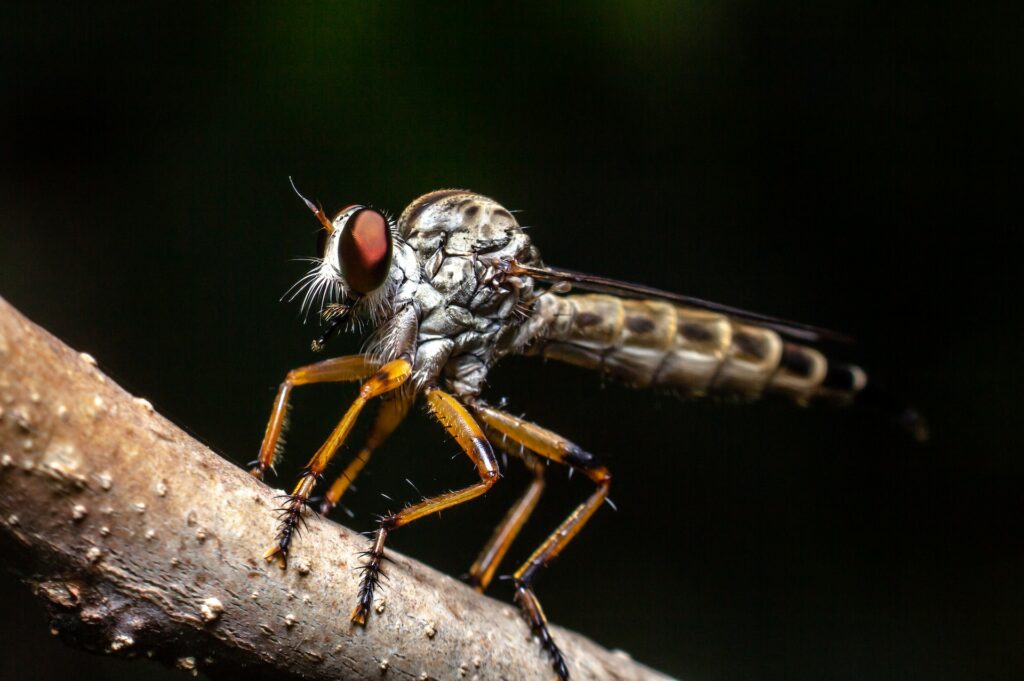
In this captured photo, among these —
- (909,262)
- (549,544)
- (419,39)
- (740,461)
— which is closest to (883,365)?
(909,262)

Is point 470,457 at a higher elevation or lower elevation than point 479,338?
lower

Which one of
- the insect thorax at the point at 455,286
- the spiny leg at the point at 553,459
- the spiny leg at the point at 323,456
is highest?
the insect thorax at the point at 455,286

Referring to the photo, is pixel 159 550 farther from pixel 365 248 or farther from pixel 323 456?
pixel 365 248

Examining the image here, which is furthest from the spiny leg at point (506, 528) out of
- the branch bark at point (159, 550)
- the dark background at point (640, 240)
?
the branch bark at point (159, 550)

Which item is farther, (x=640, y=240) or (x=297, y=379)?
(x=640, y=240)

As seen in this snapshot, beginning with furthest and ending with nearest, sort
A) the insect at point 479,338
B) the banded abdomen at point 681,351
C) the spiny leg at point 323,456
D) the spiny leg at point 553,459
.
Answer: the banded abdomen at point 681,351 → the spiny leg at point 553,459 → the insect at point 479,338 → the spiny leg at point 323,456

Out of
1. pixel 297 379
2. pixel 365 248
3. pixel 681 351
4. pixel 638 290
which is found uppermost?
pixel 681 351

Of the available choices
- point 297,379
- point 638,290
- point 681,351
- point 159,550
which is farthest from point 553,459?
point 159,550

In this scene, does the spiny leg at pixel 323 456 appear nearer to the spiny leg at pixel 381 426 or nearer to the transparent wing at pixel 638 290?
the spiny leg at pixel 381 426
